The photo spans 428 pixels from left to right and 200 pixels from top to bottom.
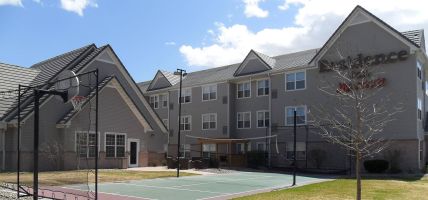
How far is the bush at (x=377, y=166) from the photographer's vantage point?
32219 mm

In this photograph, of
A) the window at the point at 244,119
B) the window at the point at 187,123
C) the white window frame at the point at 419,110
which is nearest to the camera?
the white window frame at the point at 419,110

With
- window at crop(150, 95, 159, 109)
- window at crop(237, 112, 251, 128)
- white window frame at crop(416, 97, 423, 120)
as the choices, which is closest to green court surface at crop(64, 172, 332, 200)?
white window frame at crop(416, 97, 423, 120)

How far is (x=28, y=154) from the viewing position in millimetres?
28844

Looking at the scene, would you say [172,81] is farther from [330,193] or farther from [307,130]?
[330,193]

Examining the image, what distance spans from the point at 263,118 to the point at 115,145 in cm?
1480

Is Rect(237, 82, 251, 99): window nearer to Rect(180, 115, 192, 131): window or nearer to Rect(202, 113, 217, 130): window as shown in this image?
Rect(202, 113, 217, 130): window

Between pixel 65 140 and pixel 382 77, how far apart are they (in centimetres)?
2276

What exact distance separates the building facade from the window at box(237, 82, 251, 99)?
0.10 metres

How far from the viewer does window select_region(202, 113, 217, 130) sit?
153 ft

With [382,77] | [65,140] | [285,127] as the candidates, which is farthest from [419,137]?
[65,140]

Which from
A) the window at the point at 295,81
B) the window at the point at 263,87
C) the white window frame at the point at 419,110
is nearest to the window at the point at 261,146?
the window at the point at 263,87

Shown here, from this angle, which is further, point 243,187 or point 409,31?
point 409,31

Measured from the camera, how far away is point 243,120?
1764 inches

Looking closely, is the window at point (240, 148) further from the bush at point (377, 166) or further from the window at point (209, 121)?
the bush at point (377, 166)
